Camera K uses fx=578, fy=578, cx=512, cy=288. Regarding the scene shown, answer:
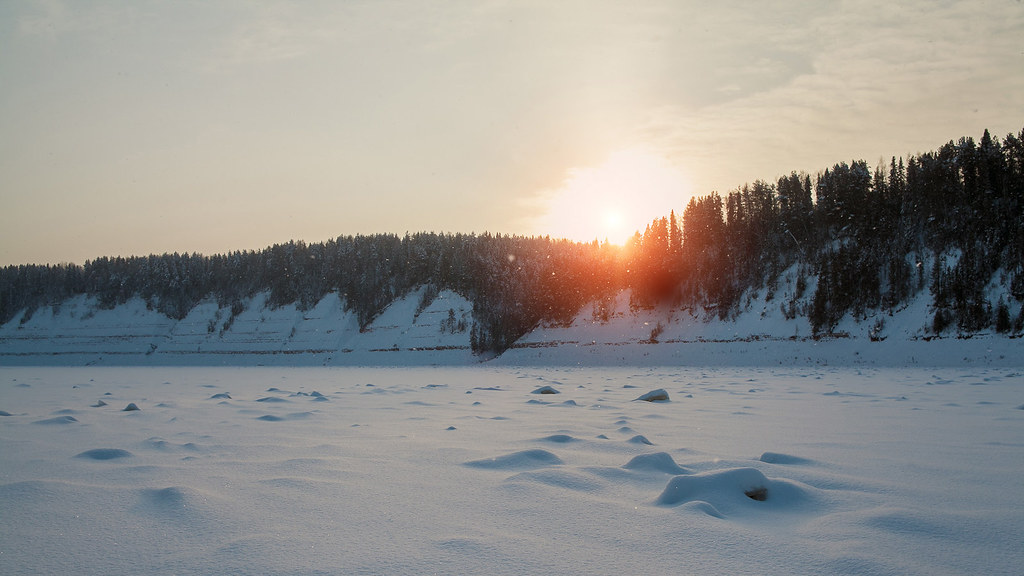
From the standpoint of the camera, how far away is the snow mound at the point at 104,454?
529 cm

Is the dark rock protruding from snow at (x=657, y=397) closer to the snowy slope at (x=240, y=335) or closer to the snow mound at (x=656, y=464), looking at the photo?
the snow mound at (x=656, y=464)

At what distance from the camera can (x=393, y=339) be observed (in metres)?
84.0

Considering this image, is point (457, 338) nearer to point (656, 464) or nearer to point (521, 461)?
point (521, 461)

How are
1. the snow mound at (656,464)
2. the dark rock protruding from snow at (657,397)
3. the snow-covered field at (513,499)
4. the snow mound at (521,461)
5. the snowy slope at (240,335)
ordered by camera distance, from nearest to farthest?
the snow-covered field at (513,499)
the snow mound at (656,464)
the snow mound at (521,461)
the dark rock protruding from snow at (657,397)
the snowy slope at (240,335)

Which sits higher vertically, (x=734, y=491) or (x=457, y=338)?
(x=734, y=491)

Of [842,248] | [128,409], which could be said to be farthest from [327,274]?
[128,409]

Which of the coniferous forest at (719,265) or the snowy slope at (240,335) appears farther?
the snowy slope at (240,335)

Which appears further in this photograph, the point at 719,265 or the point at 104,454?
the point at 719,265

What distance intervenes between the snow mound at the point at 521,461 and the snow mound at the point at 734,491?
1.38 m

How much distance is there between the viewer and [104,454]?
5.34m

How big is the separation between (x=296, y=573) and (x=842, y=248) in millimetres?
67675

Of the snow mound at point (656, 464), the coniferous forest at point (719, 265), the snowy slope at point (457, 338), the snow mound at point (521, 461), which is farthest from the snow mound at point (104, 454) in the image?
the coniferous forest at point (719, 265)

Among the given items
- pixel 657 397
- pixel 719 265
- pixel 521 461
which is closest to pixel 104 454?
pixel 521 461

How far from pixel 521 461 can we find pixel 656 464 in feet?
3.75
